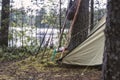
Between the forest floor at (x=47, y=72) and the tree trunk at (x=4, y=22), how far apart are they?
161 inches

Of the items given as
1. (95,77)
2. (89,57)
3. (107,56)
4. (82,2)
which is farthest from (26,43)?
(107,56)

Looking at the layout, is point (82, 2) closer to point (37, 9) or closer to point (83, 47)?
point (83, 47)

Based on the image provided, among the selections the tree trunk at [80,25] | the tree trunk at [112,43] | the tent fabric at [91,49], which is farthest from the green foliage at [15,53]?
the tree trunk at [112,43]

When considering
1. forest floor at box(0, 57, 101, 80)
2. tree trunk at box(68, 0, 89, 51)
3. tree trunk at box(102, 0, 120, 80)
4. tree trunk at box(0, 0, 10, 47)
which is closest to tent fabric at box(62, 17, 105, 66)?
forest floor at box(0, 57, 101, 80)

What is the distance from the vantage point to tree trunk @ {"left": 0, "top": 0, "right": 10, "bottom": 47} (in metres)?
10.2

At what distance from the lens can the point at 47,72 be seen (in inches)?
220

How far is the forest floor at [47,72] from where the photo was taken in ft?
16.8

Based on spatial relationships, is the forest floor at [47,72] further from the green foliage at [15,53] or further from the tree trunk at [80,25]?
the green foliage at [15,53]

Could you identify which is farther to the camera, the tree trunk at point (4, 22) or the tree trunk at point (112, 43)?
the tree trunk at point (4, 22)

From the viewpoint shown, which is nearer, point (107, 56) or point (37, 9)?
point (107, 56)

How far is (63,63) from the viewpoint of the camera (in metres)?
6.01

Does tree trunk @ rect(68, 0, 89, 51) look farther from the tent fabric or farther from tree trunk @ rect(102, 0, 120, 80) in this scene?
tree trunk @ rect(102, 0, 120, 80)

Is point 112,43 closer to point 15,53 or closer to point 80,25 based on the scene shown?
point 80,25

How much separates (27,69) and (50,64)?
55 centimetres
